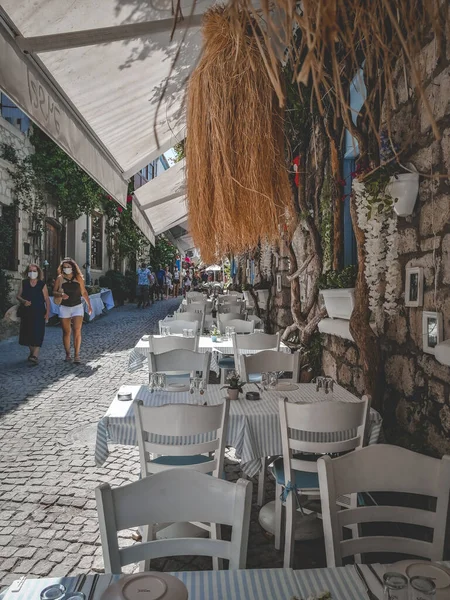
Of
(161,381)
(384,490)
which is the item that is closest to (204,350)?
(161,381)

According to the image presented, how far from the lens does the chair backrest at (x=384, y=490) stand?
5.65 feet

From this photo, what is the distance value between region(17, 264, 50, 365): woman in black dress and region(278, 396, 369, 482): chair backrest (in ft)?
19.7

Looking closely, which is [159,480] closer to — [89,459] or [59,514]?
[59,514]

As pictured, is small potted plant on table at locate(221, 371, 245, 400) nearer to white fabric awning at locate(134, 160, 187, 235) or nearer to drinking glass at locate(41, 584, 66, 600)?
drinking glass at locate(41, 584, 66, 600)

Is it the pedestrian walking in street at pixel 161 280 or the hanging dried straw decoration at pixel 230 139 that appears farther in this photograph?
the pedestrian walking in street at pixel 161 280

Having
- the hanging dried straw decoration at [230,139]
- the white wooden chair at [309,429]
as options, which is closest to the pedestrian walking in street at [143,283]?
the white wooden chair at [309,429]

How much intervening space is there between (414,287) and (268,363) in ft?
5.54

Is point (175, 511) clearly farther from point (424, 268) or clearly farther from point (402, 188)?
point (402, 188)

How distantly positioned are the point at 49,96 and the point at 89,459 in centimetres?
281

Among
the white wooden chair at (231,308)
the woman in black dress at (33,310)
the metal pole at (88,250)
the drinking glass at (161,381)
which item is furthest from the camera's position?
the metal pole at (88,250)

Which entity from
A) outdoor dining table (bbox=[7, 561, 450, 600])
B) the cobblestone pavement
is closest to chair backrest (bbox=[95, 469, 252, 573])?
outdoor dining table (bbox=[7, 561, 450, 600])

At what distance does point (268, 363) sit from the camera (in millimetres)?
4434

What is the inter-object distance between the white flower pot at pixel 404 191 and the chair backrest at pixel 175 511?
217 centimetres

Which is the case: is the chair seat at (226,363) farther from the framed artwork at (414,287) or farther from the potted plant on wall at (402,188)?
the potted plant on wall at (402,188)
